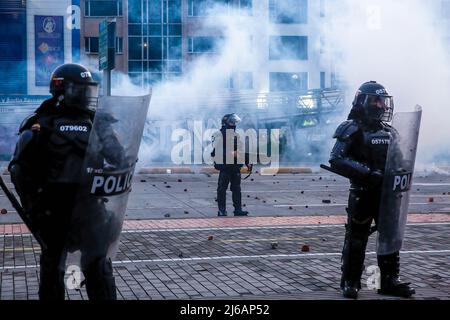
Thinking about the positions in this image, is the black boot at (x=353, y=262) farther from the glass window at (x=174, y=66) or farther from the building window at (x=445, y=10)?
the glass window at (x=174, y=66)

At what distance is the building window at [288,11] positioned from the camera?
25719 mm

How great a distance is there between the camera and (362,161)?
5871 millimetres

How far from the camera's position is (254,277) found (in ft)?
22.1

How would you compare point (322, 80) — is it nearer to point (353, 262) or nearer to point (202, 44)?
point (202, 44)

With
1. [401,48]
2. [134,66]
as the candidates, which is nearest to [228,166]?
[401,48]

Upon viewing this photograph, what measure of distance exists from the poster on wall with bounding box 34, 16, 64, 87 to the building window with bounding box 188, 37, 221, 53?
8.67 m

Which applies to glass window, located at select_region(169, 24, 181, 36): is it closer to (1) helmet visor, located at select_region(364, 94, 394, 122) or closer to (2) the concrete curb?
(2) the concrete curb

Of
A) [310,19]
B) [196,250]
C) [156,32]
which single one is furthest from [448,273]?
[156,32]

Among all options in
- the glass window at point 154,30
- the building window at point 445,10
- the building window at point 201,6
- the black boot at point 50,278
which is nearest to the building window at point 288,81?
the building window at point 201,6

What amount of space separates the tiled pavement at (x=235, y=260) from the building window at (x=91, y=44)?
35.5m

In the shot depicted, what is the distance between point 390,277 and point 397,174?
3.24ft

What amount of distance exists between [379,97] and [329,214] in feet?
21.0

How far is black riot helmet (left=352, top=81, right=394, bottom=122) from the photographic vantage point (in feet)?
19.3
